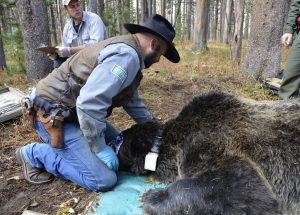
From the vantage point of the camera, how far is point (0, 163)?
4.07 m

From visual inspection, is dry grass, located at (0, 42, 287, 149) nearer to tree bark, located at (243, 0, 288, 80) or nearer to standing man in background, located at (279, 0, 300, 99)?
tree bark, located at (243, 0, 288, 80)

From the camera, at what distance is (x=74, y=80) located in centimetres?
332

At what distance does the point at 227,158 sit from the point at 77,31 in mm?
4295

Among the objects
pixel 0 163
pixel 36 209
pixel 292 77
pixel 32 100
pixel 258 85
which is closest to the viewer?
pixel 36 209

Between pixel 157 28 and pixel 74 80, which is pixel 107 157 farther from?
pixel 157 28

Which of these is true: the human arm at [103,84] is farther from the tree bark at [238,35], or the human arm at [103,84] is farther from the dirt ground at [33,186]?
the tree bark at [238,35]

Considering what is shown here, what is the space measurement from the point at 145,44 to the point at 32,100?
136 centimetres

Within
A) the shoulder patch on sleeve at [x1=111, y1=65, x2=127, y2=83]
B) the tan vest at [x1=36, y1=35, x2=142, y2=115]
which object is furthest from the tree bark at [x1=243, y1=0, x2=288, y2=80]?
the shoulder patch on sleeve at [x1=111, y1=65, x2=127, y2=83]

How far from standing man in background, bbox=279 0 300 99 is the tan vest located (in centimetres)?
283

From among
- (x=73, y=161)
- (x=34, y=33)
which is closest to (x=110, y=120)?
(x=73, y=161)

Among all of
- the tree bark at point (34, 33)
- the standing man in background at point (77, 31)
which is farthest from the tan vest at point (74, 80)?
the tree bark at point (34, 33)

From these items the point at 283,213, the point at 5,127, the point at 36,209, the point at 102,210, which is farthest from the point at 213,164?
the point at 5,127

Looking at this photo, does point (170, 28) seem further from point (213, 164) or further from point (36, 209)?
point (36, 209)

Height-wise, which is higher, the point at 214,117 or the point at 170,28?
the point at 170,28
